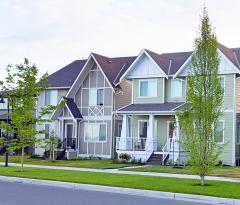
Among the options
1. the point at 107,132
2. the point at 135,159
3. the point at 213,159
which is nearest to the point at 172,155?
the point at 135,159

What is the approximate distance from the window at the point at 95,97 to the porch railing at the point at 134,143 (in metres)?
4.67

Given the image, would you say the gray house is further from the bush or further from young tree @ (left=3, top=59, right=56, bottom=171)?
young tree @ (left=3, top=59, right=56, bottom=171)

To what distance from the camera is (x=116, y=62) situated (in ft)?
133

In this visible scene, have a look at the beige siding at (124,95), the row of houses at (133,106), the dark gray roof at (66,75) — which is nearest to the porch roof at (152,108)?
the row of houses at (133,106)

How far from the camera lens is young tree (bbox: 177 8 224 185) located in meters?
18.2

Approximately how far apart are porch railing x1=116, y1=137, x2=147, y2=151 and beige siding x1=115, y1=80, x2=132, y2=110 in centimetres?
392

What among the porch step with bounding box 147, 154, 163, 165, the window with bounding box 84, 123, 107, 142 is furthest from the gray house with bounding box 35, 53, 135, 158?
the porch step with bounding box 147, 154, 163, 165

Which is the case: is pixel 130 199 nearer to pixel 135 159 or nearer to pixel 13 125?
pixel 13 125

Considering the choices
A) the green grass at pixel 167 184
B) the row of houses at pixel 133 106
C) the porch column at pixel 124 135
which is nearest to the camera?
→ the green grass at pixel 167 184

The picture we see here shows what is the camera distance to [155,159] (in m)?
32.5

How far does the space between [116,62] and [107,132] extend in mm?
6778

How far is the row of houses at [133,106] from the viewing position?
31547 millimetres

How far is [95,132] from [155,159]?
7635 millimetres

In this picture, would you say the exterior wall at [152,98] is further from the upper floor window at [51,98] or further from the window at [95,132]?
the upper floor window at [51,98]
